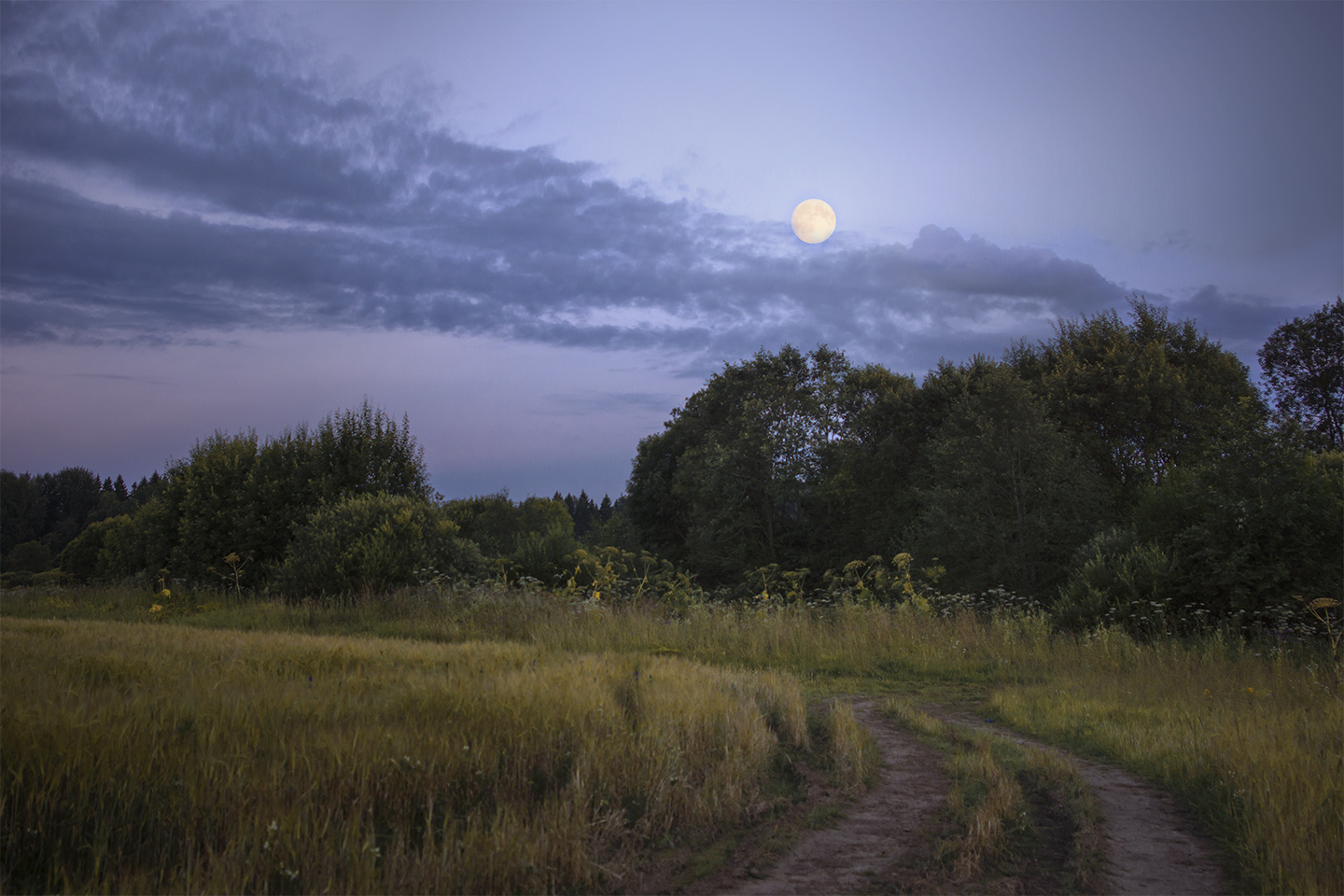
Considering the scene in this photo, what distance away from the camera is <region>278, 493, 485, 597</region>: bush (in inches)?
562

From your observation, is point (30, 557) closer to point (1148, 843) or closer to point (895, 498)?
point (1148, 843)

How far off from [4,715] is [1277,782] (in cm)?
735

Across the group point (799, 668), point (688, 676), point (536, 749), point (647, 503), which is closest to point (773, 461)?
point (647, 503)

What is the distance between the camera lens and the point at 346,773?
373cm

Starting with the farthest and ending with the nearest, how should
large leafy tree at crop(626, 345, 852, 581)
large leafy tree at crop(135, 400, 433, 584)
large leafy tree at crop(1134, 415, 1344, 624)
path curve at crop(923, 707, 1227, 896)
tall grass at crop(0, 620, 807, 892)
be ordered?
1. large leafy tree at crop(626, 345, 852, 581)
2. large leafy tree at crop(135, 400, 433, 584)
3. large leafy tree at crop(1134, 415, 1344, 624)
4. path curve at crop(923, 707, 1227, 896)
5. tall grass at crop(0, 620, 807, 892)

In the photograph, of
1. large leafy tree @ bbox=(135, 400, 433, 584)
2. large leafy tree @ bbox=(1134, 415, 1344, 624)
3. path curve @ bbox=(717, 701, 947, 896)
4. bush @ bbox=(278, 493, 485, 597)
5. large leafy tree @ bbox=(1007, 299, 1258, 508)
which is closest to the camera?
path curve @ bbox=(717, 701, 947, 896)

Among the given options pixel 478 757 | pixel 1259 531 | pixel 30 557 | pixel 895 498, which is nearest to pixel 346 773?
pixel 478 757

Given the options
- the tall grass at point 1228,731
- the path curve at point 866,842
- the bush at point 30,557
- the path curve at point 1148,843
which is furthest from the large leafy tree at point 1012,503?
the bush at point 30,557

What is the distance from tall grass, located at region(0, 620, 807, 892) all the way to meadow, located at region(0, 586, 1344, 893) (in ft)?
0.05

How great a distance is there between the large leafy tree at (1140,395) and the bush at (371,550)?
2228 cm

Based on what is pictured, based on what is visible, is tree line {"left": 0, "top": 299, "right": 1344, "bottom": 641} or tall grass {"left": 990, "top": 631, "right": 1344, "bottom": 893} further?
tree line {"left": 0, "top": 299, "right": 1344, "bottom": 641}

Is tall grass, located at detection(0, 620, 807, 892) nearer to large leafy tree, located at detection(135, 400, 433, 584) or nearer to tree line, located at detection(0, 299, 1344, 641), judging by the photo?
tree line, located at detection(0, 299, 1344, 641)

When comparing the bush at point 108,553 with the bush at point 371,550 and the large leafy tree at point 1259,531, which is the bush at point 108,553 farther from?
the large leafy tree at point 1259,531

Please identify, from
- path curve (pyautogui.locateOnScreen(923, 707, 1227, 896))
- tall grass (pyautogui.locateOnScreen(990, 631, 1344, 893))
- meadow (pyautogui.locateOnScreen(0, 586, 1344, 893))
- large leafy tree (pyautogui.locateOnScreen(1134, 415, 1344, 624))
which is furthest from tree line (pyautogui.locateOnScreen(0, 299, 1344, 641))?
path curve (pyautogui.locateOnScreen(923, 707, 1227, 896))
